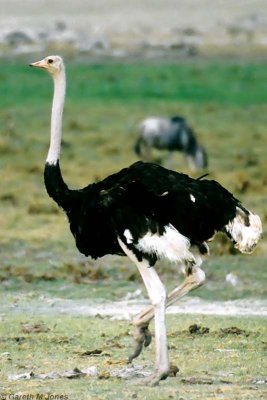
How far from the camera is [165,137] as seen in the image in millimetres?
24172

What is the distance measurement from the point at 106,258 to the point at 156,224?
549cm

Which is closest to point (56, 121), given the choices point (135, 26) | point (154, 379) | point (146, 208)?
point (146, 208)

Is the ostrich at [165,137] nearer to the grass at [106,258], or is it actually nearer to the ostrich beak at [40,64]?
the grass at [106,258]

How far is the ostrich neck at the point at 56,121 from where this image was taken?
9211 mm

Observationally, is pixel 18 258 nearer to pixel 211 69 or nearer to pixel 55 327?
pixel 55 327

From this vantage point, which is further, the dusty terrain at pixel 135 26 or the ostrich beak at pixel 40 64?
the dusty terrain at pixel 135 26

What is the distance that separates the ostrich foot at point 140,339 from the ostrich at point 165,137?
14880 mm

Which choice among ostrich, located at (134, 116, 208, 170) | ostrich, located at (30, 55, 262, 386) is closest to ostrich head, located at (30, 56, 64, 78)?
ostrich, located at (30, 55, 262, 386)

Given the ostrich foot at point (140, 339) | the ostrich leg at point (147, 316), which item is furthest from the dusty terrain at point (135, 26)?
the ostrich foot at point (140, 339)

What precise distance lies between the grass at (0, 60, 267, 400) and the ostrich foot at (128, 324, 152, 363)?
16 cm

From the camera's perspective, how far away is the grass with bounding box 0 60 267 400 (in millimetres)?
8711

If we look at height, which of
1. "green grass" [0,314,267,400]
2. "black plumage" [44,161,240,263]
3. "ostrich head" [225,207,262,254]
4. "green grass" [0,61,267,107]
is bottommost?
"green grass" [0,61,267,107]

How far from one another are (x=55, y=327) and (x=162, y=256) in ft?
6.62

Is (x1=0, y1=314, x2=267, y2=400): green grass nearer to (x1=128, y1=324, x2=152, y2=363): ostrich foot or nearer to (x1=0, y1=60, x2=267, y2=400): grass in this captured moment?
(x1=0, y1=60, x2=267, y2=400): grass
